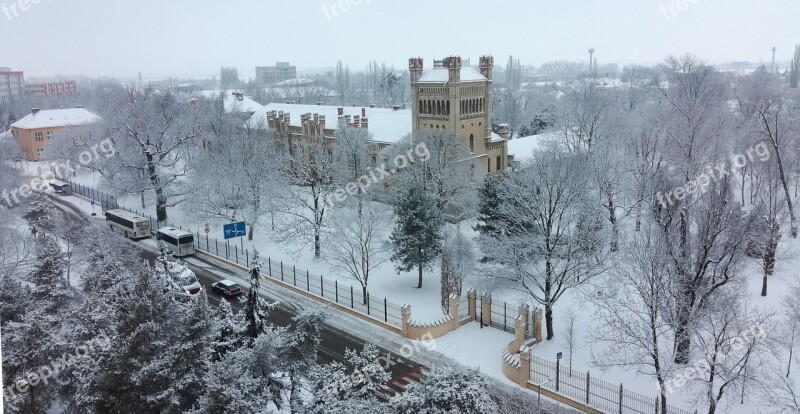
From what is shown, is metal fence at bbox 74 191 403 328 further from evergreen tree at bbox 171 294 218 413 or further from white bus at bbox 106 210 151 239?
evergreen tree at bbox 171 294 218 413

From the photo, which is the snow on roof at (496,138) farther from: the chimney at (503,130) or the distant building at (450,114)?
the chimney at (503,130)

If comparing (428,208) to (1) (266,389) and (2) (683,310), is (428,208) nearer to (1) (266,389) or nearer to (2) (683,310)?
(2) (683,310)

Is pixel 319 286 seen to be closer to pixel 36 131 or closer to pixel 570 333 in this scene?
pixel 570 333

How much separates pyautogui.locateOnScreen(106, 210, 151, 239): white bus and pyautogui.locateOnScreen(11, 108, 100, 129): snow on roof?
31313 millimetres

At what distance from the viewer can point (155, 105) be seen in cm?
4697

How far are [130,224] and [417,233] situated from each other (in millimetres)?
22689

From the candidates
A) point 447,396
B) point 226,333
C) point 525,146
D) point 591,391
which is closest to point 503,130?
point 525,146

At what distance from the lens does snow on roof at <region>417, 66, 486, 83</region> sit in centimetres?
4273

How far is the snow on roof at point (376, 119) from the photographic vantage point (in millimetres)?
47125

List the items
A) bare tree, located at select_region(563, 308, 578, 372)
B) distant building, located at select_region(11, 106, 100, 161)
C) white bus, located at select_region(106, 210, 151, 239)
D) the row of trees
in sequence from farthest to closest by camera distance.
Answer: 1. distant building, located at select_region(11, 106, 100, 161)
2. white bus, located at select_region(106, 210, 151, 239)
3. bare tree, located at select_region(563, 308, 578, 372)
4. the row of trees

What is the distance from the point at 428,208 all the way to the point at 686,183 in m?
11.4

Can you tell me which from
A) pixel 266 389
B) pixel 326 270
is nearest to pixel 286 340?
pixel 266 389

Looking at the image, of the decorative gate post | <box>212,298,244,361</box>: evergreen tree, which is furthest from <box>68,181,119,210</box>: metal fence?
the decorative gate post

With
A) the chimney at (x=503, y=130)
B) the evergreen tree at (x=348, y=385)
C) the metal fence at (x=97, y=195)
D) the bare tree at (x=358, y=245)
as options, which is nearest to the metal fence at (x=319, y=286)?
the bare tree at (x=358, y=245)
